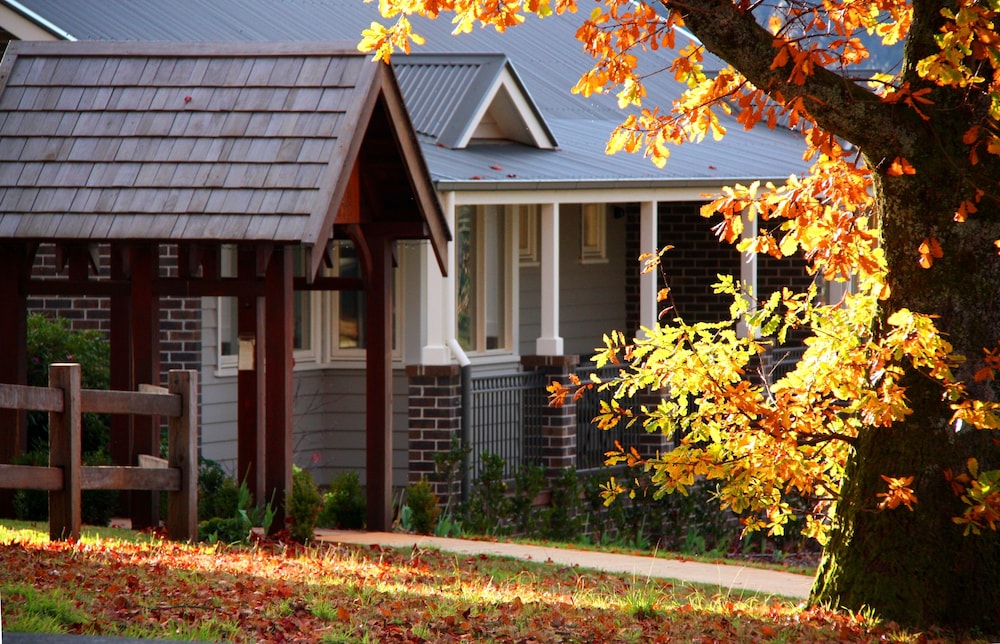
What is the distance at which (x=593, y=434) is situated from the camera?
17.0 m

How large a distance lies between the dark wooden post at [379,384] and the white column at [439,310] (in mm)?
2085

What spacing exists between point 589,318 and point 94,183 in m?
9.54

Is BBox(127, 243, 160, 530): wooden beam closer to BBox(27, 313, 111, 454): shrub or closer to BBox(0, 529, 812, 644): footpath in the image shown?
BBox(0, 529, 812, 644): footpath

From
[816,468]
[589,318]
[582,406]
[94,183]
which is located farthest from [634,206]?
[816,468]

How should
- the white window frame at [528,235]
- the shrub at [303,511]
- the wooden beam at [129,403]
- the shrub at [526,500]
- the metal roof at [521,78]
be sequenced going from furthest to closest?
the white window frame at [528,235]
the metal roof at [521,78]
the shrub at [526,500]
the shrub at [303,511]
the wooden beam at [129,403]

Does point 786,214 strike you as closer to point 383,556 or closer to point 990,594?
point 990,594

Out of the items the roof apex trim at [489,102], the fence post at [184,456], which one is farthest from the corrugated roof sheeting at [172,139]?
the roof apex trim at [489,102]

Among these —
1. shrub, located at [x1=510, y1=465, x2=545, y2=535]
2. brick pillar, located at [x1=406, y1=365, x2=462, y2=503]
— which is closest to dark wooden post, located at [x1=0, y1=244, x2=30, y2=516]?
brick pillar, located at [x1=406, y1=365, x2=462, y2=503]

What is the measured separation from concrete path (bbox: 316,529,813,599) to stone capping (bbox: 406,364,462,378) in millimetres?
2400

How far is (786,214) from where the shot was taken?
7.32m

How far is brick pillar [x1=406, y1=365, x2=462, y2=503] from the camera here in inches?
586

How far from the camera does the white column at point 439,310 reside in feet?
48.1

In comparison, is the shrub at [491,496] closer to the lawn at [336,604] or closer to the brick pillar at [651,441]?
the brick pillar at [651,441]

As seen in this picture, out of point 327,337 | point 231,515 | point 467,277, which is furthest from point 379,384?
point 467,277
